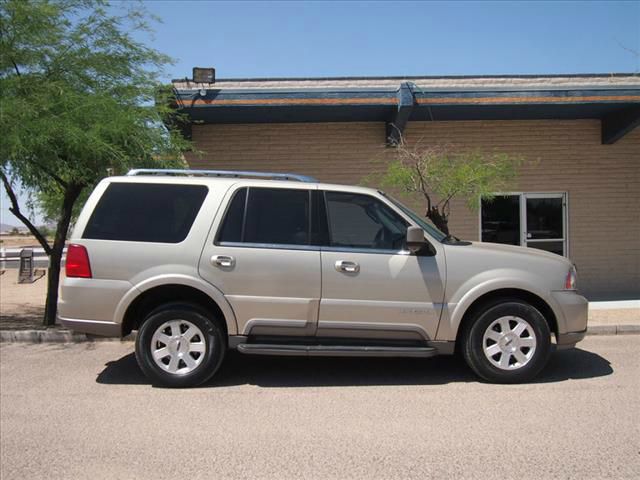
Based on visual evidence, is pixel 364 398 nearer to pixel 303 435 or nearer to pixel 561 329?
pixel 303 435

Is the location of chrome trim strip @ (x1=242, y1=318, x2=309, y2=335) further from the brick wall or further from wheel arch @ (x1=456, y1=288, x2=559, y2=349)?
the brick wall

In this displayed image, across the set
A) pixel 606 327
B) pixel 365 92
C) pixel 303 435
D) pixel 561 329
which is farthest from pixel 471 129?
pixel 303 435

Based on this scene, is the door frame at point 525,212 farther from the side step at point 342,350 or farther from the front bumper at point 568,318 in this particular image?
the side step at point 342,350

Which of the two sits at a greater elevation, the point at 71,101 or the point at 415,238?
the point at 71,101

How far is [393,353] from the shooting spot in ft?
17.9

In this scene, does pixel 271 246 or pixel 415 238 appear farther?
pixel 271 246

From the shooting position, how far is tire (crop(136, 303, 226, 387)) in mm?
5539

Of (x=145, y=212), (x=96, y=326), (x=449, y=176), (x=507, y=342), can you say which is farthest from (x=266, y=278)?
(x=449, y=176)

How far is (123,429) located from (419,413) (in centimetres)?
246

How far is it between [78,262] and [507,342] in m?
4.31

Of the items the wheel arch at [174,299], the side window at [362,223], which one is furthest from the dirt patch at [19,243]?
the side window at [362,223]

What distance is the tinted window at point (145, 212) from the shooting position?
18.5 ft

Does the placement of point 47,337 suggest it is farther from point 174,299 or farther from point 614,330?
point 614,330

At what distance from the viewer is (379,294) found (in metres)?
5.48
